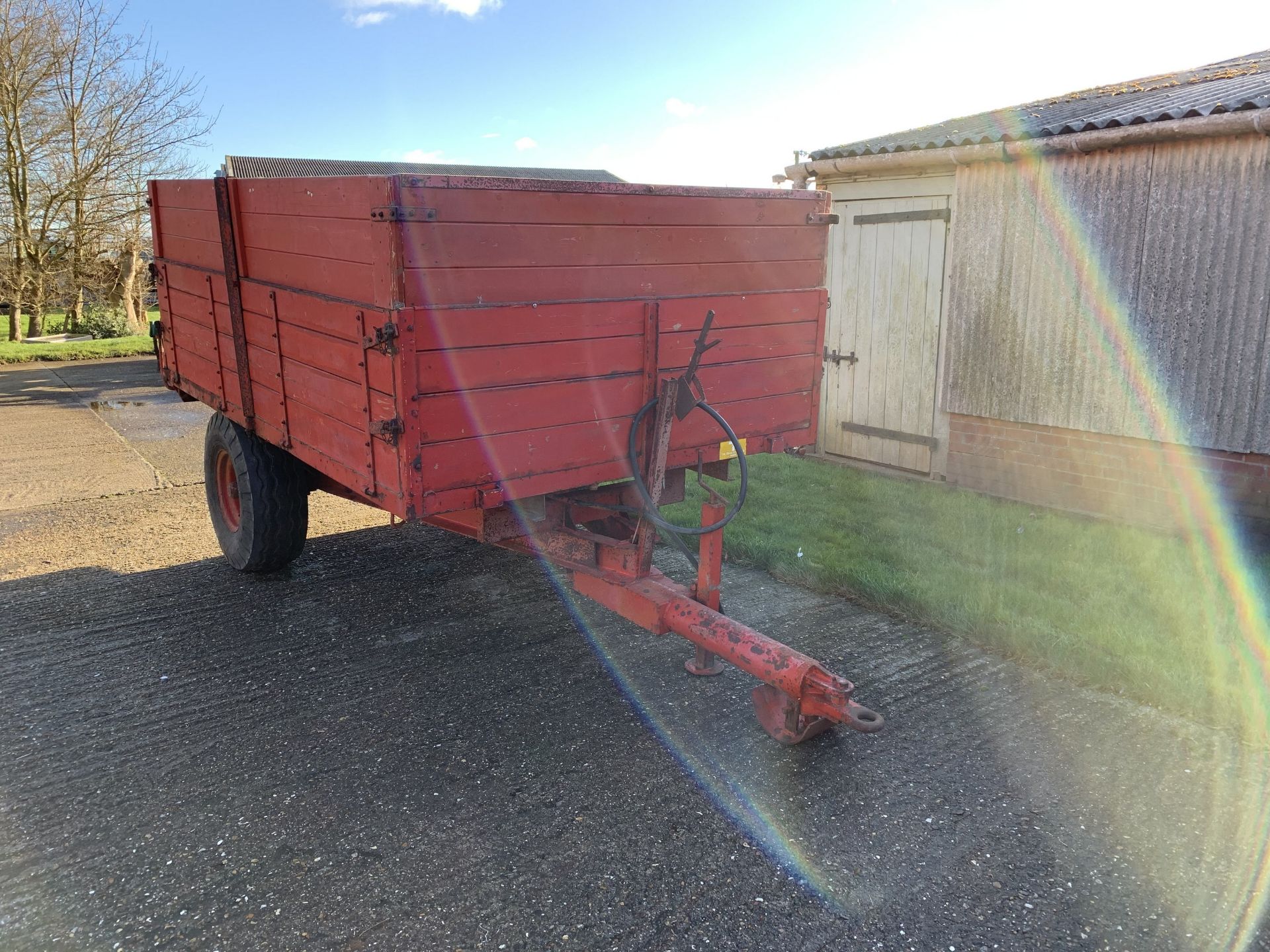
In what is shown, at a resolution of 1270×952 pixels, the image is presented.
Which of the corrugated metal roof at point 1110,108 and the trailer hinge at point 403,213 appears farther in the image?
the corrugated metal roof at point 1110,108

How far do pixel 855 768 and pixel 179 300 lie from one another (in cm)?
453

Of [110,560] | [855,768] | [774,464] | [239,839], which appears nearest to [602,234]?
[855,768]

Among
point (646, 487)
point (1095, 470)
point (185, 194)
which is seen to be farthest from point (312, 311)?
point (1095, 470)

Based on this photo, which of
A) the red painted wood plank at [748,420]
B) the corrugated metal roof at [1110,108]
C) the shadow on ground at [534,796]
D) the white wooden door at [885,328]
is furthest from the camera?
the white wooden door at [885,328]

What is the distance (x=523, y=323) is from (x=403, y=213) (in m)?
0.57

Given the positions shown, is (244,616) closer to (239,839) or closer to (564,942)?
(239,839)

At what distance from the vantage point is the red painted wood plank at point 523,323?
122 inches

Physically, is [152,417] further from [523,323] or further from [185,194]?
[523,323]

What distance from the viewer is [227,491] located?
221 inches

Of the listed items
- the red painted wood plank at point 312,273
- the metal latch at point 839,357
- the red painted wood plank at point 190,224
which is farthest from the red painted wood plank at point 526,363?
the metal latch at point 839,357

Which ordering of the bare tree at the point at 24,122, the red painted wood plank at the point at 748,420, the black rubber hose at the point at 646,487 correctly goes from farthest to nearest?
the bare tree at the point at 24,122
the red painted wood plank at the point at 748,420
the black rubber hose at the point at 646,487

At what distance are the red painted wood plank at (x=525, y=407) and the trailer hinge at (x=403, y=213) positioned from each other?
0.57 metres

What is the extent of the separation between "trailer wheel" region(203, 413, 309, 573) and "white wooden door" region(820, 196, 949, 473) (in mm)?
5044

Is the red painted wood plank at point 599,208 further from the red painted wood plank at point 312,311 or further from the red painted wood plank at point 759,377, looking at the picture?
the red painted wood plank at point 759,377
